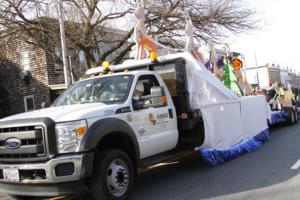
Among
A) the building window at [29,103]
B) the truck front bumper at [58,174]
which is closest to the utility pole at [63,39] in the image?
the truck front bumper at [58,174]

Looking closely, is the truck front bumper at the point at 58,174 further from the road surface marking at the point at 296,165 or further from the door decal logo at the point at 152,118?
the road surface marking at the point at 296,165

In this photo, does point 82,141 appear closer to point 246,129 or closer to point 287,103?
point 246,129

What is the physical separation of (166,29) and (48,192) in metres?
11.2

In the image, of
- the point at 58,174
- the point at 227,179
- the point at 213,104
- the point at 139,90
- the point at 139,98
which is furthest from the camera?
the point at 213,104

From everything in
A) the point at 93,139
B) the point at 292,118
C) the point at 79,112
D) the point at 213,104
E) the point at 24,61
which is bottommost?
the point at 292,118

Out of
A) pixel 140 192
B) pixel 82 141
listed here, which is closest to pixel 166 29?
pixel 140 192

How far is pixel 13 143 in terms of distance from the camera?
6.41m

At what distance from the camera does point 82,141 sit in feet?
20.4

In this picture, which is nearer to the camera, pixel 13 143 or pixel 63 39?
pixel 13 143

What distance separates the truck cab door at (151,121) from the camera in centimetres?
750

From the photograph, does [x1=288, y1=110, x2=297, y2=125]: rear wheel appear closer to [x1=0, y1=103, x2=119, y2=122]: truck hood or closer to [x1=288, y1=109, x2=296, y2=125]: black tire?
[x1=288, y1=109, x2=296, y2=125]: black tire

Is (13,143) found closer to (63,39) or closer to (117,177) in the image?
(117,177)

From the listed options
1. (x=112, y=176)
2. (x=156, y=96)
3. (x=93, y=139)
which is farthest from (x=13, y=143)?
(x=156, y=96)

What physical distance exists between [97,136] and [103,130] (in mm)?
152
